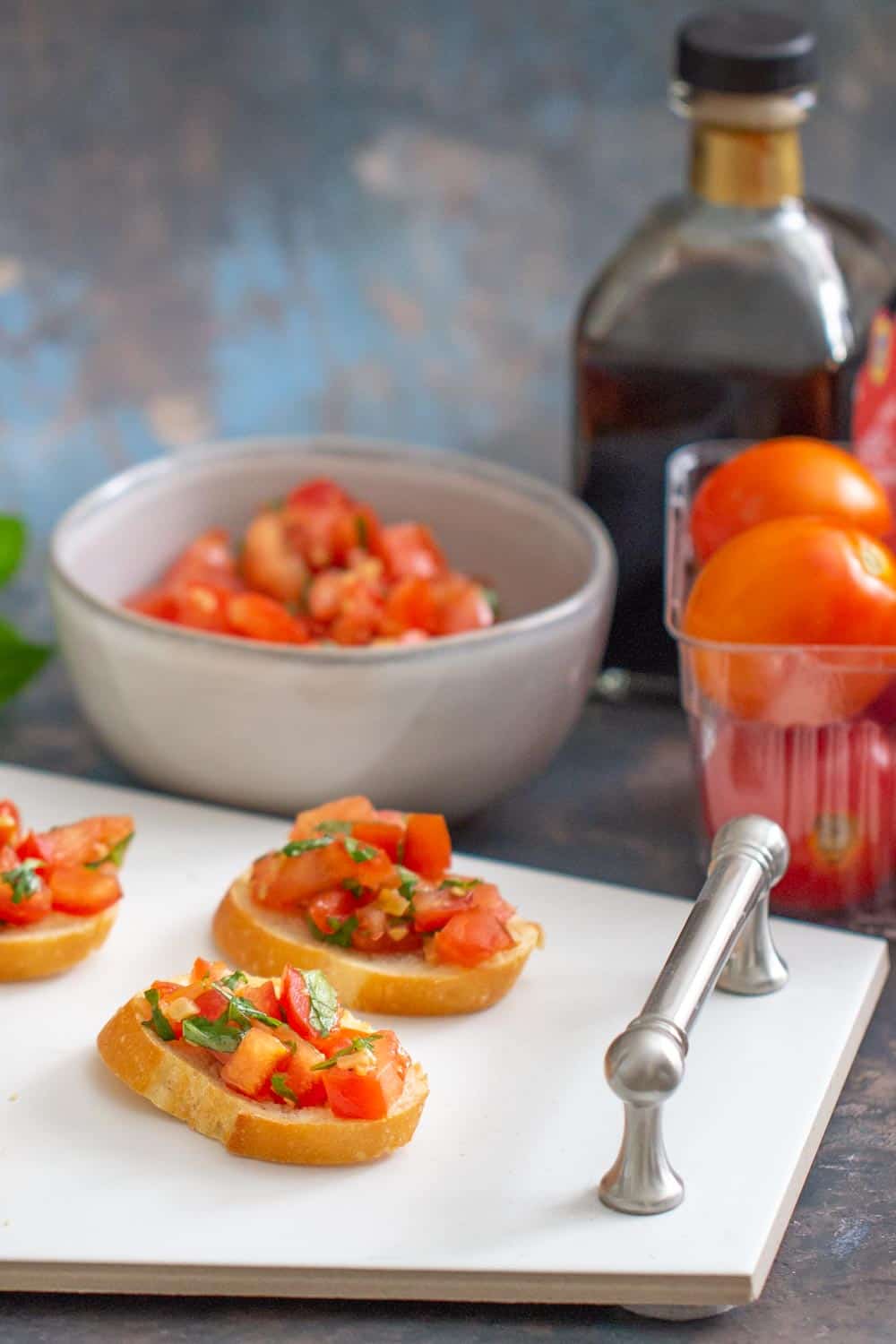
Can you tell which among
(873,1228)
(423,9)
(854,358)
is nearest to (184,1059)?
(873,1228)

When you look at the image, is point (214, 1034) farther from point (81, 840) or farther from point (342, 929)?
point (81, 840)

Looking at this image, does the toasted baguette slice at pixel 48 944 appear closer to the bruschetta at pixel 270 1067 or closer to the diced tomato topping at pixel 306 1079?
the bruschetta at pixel 270 1067

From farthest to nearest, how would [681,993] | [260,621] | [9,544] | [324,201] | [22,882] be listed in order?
[324,201] → [9,544] → [260,621] → [22,882] → [681,993]

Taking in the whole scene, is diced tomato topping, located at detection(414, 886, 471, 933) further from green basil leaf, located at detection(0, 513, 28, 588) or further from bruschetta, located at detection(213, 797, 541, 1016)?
green basil leaf, located at detection(0, 513, 28, 588)

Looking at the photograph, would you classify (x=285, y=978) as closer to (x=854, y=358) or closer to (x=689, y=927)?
(x=689, y=927)

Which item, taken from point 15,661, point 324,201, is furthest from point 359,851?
point 324,201

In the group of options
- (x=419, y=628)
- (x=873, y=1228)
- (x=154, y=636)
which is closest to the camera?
(x=873, y=1228)

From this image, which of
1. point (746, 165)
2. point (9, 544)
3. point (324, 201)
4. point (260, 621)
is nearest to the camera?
point (260, 621)

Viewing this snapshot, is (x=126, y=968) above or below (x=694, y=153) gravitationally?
below
